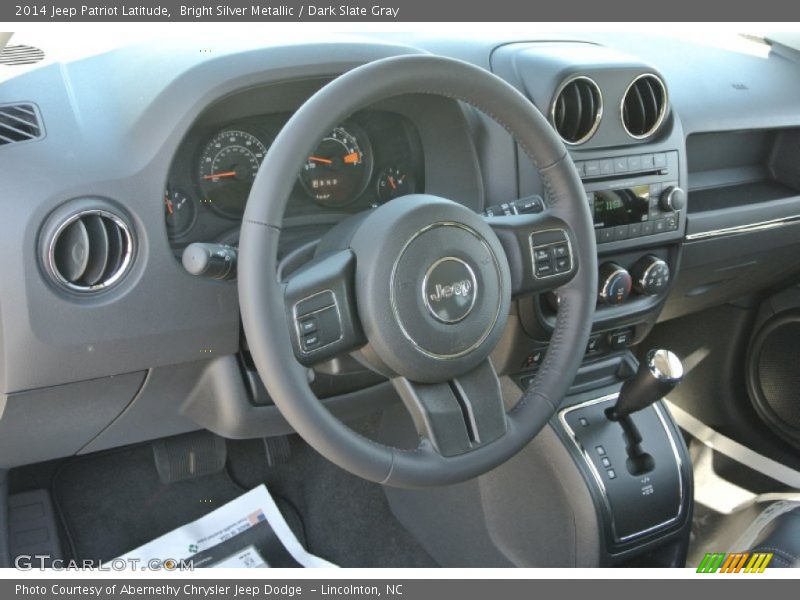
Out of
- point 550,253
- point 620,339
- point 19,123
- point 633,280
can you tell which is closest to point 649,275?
point 633,280

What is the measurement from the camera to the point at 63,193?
1.33 metres

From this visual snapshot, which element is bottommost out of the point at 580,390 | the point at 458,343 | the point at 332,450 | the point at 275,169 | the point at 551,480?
the point at 551,480

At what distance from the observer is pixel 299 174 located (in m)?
1.45

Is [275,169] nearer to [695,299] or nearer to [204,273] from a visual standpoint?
[204,273]

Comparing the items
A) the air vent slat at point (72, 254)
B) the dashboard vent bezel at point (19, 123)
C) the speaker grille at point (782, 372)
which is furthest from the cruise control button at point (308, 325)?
the speaker grille at point (782, 372)

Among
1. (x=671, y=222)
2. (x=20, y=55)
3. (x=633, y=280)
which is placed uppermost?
(x=20, y=55)

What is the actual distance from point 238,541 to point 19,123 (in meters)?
1.06

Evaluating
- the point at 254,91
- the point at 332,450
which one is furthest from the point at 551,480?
the point at 254,91

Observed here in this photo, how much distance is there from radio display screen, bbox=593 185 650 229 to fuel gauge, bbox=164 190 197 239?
2.55 ft

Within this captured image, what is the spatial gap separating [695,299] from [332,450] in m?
1.36

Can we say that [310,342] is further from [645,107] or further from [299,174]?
[645,107]

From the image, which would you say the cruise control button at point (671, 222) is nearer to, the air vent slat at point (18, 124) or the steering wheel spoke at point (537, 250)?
the steering wheel spoke at point (537, 250)

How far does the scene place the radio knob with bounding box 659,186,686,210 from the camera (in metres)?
1.86

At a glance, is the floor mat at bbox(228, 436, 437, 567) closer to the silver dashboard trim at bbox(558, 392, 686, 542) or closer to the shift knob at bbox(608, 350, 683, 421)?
the silver dashboard trim at bbox(558, 392, 686, 542)
